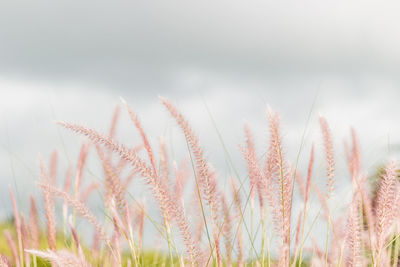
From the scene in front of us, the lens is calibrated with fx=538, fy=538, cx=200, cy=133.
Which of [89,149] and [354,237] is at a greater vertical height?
[89,149]

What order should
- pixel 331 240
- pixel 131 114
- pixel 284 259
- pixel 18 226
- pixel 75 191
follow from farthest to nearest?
1. pixel 75 191
2. pixel 331 240
3. pixel 18 226
4. pixel 131 114
5. pixel 284 259

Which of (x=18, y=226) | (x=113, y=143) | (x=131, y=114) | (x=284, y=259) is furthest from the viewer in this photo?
(x=18, y=226)

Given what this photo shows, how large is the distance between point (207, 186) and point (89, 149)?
1.18 metres

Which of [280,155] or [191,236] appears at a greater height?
[280,155]

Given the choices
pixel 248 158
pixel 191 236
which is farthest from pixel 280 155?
pixel 191 236

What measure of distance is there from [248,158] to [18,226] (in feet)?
3.83

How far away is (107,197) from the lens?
109 inches

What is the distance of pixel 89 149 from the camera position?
9.73 ft

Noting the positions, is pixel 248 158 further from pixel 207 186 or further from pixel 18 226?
pixel 18 226

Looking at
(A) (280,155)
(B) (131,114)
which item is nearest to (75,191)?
(B) (131,114)

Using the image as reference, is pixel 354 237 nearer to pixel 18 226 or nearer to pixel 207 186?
pixel 207 186

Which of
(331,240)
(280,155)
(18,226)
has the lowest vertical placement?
(331,240)

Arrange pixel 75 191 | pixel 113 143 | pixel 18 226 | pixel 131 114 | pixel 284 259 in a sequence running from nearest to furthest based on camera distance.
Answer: pixel 113 143, pixel 284 259, pixel 131 114, pixel 18 226, pixel 75 191

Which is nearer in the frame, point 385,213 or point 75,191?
point 385,213
